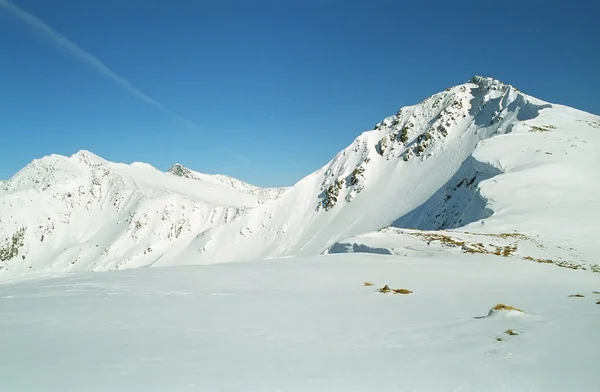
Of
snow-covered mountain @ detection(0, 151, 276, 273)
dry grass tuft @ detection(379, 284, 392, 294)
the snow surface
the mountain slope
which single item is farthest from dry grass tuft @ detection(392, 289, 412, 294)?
snow-covered mountain @ detection(0, 151, 276, 273)

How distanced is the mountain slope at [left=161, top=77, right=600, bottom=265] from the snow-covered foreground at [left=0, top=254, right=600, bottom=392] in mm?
24130

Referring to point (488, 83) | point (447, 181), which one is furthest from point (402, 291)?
point (488, 83)

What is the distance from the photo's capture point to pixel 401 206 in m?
99.7

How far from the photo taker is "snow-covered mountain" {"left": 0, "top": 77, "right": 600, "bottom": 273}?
1394 inches

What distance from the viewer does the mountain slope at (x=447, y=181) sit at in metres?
41.6

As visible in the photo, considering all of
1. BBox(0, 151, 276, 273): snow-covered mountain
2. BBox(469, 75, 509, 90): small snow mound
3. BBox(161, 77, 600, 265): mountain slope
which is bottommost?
BBox(0, 151, 276, 273): snow-covered mountain

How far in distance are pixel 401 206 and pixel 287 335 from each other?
94.7 meters

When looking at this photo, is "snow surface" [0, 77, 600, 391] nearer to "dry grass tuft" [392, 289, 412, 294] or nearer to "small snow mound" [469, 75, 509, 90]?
"dry grass tuft" [392, 289, 412, 294]

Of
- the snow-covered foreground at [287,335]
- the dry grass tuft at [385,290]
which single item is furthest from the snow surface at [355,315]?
the dry grass tuft at [385,290]

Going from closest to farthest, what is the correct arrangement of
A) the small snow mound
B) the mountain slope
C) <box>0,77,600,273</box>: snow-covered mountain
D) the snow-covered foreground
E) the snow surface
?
the snow-covered foreground
the snow surface
<box>0,77,600,273</box>: snow-covered mountain
the mountain slope
the small snow mound

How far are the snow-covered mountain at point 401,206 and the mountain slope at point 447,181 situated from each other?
30cm

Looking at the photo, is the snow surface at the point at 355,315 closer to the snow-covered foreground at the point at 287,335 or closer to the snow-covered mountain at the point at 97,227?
the snow-covered foreground at the point at 287,335

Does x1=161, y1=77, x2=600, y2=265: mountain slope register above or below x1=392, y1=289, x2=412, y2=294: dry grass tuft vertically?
above

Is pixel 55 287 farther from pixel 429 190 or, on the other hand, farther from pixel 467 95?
pixel 467 95
